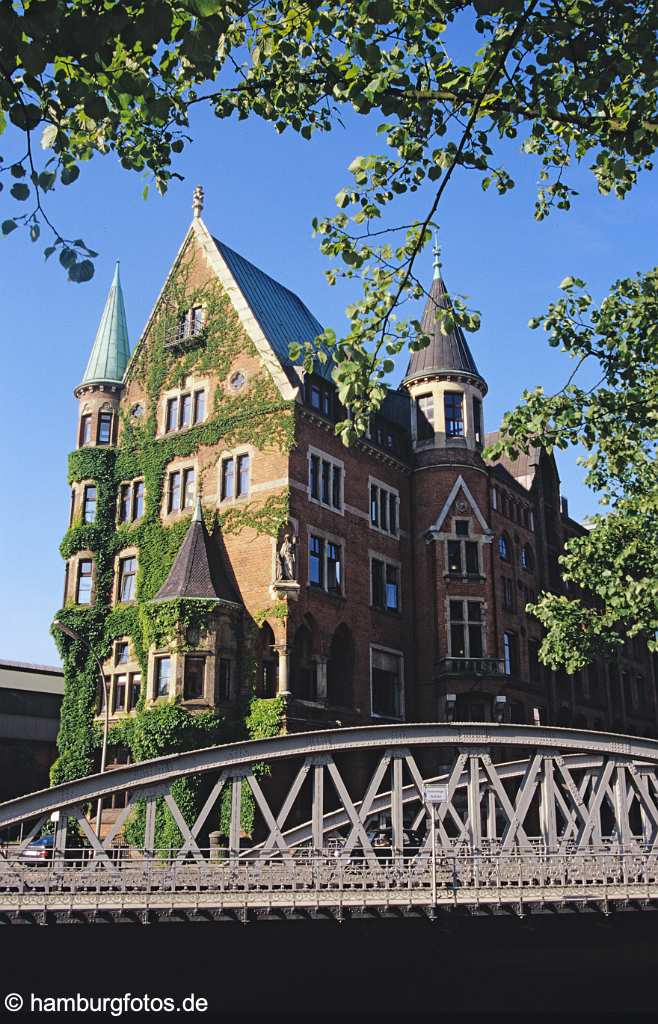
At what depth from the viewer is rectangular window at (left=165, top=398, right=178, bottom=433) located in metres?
42.0

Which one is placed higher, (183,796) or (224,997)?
(183,796)

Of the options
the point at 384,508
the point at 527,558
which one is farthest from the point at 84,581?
the point at 527,558

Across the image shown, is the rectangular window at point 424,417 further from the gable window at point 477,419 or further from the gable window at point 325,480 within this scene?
the gable window at point 325,480

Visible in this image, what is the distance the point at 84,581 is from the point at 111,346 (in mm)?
11419

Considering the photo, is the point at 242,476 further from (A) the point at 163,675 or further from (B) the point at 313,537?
(A) the point at 163,675

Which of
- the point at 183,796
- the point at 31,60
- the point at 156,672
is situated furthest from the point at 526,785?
the point at 31,60

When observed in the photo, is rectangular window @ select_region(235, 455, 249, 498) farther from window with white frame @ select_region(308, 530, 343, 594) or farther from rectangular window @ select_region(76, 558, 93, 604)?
rectangular window @ select_region(76, 558, 93, 604)

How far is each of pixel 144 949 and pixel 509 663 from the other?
87.8 feet

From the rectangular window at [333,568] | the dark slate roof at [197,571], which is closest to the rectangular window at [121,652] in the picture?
the dark slate roof at [197,571]

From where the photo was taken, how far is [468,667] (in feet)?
135

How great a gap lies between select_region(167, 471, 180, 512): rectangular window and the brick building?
3.4 inches

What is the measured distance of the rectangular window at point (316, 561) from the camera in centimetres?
3775

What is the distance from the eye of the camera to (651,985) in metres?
23.7

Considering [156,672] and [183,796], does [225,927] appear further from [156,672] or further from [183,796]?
[156,672]
